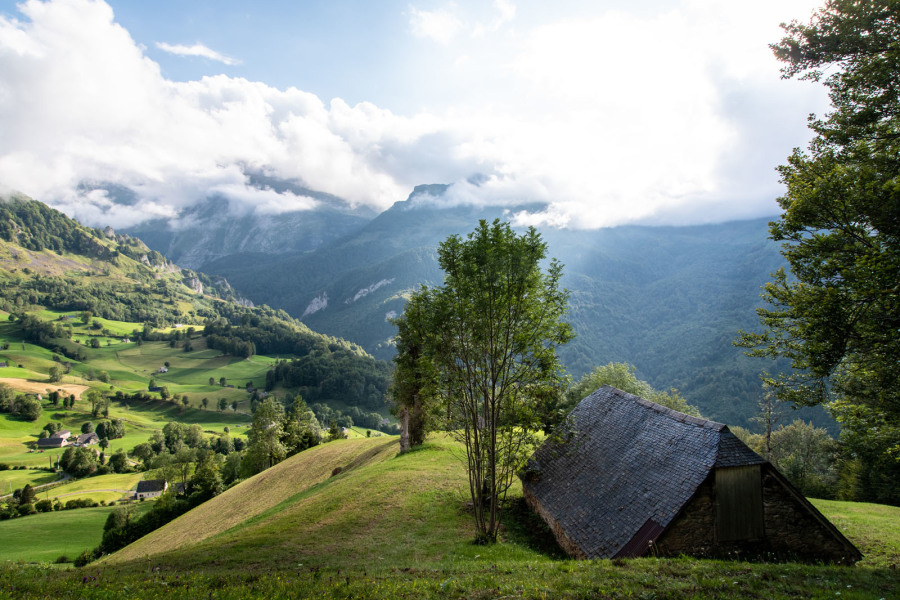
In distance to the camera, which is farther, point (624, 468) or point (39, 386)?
point (39, 386)

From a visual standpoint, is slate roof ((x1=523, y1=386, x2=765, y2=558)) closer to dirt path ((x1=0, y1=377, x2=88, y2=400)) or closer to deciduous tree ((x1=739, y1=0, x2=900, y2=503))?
deciduous tree ((x1=739, y1=0, x2=900, y2=503))

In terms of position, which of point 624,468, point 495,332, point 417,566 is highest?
point 495,332

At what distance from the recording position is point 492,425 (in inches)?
624

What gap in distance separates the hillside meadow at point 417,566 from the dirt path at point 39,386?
598ft

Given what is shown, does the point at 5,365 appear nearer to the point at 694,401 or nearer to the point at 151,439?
the point at 151,439

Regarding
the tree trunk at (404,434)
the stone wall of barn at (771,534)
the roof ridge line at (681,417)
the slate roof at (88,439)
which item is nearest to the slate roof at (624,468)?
the roof ridge line at (681,417)

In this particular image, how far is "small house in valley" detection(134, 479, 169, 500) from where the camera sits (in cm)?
9114

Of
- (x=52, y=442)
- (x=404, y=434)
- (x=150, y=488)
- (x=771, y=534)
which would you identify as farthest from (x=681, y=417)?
(x=52, y=442)

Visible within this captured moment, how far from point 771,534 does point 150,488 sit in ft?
380

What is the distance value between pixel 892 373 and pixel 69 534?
281 feet

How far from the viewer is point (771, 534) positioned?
14.0m

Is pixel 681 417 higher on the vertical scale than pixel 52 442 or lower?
higher

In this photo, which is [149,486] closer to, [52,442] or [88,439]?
[88,439]

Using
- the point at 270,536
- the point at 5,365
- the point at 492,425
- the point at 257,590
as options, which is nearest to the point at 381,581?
the point at 257,590
